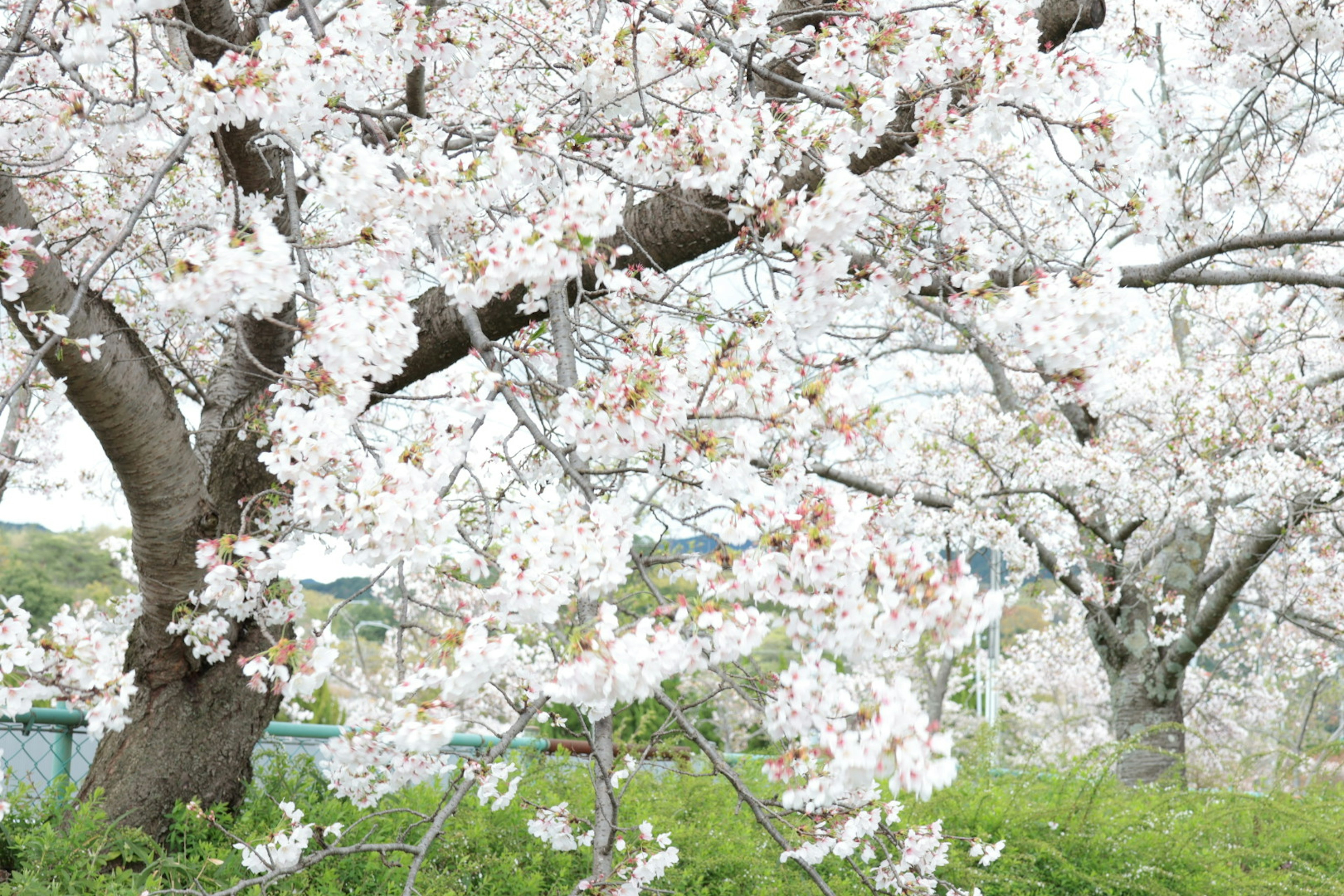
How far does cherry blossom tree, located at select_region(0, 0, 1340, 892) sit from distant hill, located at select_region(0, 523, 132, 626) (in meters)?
16.6

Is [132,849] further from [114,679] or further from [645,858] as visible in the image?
[645,858]

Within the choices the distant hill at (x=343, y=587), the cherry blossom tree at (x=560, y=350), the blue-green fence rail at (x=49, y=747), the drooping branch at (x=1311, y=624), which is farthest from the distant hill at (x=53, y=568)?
the drooping branch at (x=1311, y=624)

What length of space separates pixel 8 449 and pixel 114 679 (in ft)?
17.4

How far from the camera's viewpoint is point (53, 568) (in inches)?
816

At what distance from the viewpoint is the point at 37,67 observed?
3.48m

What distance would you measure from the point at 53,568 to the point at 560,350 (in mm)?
23046

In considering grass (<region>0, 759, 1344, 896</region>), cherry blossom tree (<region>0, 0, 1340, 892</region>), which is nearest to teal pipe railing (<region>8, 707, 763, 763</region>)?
grass (<region>0, 759, 1344, 896</region>)

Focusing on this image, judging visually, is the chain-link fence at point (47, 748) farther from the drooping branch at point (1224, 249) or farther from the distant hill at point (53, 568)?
the distant hill at point (53, 568)

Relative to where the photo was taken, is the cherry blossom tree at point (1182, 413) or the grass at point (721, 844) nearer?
the grass at point (721, 844)

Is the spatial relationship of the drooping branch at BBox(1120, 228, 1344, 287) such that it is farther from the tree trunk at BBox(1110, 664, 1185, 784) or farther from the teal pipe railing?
the tree trunk at BBox(1110, 664, 1185, 784)

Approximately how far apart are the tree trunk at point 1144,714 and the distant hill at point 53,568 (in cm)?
1694

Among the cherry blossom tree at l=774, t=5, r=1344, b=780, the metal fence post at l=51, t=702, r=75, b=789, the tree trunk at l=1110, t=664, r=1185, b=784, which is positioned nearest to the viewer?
the metal fence post at l=51, t=702, r=75, b=789

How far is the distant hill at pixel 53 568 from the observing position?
18.6 meters

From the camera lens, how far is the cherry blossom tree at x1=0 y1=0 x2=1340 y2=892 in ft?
5.77
